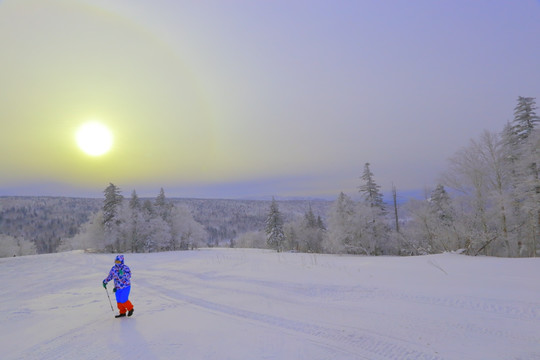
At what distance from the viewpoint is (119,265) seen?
772 centimetres

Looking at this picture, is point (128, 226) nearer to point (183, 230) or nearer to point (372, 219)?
point (183, 230)

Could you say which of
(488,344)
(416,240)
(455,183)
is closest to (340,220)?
(416,240)

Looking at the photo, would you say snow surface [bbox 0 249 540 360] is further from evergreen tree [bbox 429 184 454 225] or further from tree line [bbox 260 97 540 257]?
evergreen tree [bbox 429 184 454 225]

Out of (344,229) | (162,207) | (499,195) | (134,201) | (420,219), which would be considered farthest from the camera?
(162,207)

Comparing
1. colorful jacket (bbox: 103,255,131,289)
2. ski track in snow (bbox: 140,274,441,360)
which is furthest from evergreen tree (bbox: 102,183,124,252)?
ski track in snow (bbox: 140,274,441,360)

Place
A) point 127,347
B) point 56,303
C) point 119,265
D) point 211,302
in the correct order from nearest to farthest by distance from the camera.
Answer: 1. point 127,347
2. point 119,265
3. point 211,302
4. point 56,303

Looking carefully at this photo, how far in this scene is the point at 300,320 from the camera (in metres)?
6.42

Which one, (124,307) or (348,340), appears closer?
(348,340)

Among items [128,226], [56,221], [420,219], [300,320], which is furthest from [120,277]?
[56,221]

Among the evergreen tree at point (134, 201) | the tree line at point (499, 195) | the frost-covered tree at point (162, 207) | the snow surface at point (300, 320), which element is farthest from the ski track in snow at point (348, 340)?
the frost-covered tree at point (162, 207)

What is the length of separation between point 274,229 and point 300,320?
47.0m

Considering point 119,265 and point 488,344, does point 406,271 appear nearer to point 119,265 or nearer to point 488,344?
point 488,344

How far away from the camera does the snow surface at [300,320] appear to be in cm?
496

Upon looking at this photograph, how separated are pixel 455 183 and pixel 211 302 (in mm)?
23072
